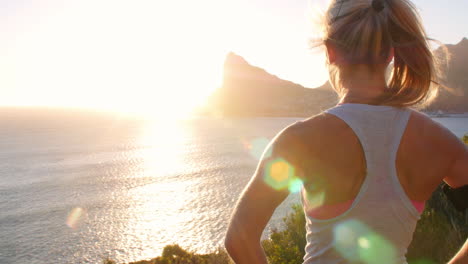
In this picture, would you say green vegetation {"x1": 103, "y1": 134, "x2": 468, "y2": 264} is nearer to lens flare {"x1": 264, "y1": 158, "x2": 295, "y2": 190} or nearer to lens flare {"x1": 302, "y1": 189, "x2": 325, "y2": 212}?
lens flare {"x1": 302, "y1": 189, "x2": 325, "y2": 212}

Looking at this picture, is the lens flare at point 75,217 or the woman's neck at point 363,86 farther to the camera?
the lens flare at point 75,217

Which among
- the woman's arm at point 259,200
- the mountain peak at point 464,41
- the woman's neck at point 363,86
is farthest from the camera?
the mountain peak at point 464,41

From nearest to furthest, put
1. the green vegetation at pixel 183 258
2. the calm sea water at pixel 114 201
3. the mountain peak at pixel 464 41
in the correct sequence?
1. the green vegetation at pixel 183 258
2. the calm sea water at pixel 114 201
3. the mountain peak at pixel 464 41

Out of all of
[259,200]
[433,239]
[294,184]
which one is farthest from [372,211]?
[433,239]

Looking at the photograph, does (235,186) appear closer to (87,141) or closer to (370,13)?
(370,13)

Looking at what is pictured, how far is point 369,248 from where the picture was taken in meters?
1.14

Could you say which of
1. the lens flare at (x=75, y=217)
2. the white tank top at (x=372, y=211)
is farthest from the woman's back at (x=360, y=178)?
the lens flare at (x=75, y=217)

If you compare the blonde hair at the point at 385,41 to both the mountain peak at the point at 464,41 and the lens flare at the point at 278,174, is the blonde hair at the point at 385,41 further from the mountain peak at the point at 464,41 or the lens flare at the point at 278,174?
the mountain peak at the point at 464,41

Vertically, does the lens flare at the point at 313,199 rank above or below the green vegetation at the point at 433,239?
above

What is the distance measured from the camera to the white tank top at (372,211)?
1063mm

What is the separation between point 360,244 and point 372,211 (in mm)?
129

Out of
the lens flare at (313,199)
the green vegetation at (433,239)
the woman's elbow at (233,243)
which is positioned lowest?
the green vegetation at (433,239)

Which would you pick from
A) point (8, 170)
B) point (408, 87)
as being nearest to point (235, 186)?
point (8, 170)

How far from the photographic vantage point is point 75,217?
34.9 metres
